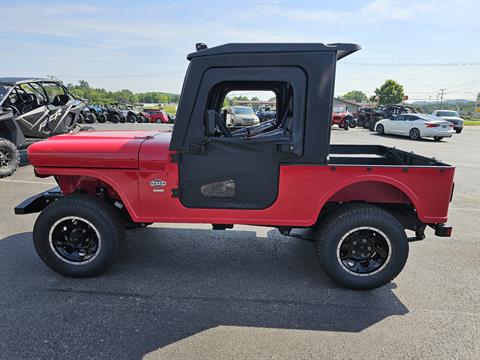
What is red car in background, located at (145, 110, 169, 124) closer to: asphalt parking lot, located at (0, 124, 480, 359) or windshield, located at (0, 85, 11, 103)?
windshield, located at (0, 85, 11, 103)

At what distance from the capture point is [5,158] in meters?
7.85

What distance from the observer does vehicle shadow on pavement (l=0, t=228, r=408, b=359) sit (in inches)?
103

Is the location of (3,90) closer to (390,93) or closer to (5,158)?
(5,158)

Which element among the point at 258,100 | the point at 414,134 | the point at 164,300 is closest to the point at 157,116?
the point at 414,134

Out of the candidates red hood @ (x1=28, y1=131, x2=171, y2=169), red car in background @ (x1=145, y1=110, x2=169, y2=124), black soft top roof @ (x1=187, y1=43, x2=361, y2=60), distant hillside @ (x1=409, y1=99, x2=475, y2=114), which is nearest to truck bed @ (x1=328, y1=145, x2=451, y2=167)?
black soft top roof @ (x1=187, y1=43, x2=361, y2=60)

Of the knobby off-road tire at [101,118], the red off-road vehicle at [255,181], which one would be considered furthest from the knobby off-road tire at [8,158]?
the knobby off-road tire at [101,118]

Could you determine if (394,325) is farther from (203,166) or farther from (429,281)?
(203,166)

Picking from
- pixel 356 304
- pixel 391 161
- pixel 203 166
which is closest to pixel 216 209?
pixel 203 166

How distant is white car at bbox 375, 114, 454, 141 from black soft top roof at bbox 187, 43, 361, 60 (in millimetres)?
17103

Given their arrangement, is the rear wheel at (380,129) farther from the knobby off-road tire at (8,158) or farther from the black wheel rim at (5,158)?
the black wheel rim at (5,158)

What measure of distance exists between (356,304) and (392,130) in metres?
19.1

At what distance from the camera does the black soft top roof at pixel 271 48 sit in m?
2.99

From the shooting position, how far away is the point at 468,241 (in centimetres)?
457

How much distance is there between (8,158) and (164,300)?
6819mm
